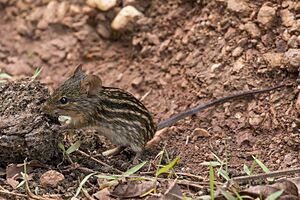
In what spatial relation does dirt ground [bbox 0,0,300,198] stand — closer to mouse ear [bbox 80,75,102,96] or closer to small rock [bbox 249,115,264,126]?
small rock [bbox 249,115,264,126]

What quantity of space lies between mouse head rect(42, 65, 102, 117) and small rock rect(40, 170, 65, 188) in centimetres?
77

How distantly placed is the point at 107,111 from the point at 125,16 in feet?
6.67

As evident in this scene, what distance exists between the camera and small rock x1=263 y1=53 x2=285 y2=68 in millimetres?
6680

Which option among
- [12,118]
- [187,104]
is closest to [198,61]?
[187,104]

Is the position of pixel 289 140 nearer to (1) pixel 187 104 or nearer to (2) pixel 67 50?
(1) pixel 187 104

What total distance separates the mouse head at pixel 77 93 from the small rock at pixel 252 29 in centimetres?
166

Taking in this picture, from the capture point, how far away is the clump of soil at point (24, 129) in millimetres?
5770

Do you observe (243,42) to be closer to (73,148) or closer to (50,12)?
(73,148)

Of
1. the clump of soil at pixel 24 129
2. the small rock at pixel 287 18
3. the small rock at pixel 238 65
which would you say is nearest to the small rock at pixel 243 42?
the small rock at pixel 238 65

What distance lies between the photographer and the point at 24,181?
557 centimetres

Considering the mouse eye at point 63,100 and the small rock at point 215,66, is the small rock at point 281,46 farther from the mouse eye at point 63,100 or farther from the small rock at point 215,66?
the mouse eye at point 63,100

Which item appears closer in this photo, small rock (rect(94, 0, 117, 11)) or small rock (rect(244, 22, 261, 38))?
small rock (rect(244, 22, 261, 38))

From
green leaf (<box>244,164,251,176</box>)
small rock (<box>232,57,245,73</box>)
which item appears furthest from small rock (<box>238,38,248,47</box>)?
green leaf (<box>244,164,251,176</box>)

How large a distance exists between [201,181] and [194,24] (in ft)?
8.23
